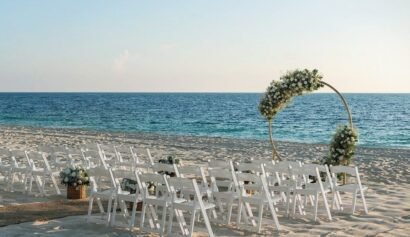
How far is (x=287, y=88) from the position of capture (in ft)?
39.9

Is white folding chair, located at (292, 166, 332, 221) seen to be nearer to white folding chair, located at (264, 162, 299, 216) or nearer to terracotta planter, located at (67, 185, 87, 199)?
white folding chair, located at (264, 162, 299, 216)

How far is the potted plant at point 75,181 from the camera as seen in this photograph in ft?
30.6

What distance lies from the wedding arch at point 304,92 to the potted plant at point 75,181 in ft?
14.6

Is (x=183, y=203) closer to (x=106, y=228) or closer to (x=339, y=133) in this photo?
(x=106, y=228)

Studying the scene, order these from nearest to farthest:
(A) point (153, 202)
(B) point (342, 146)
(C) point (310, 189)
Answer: (A) point (153, 202) < (C) point (310, 189) < (B) point (342, 146)

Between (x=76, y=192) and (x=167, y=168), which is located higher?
(x=167, y=168)

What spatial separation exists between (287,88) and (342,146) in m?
1.78

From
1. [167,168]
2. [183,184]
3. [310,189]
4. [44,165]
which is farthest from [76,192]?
[310,189]

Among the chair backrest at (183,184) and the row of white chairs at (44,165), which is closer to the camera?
the chair backrest at (183,184)

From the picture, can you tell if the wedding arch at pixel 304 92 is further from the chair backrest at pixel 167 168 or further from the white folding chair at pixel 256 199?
the chair backrest at pixel 167 168

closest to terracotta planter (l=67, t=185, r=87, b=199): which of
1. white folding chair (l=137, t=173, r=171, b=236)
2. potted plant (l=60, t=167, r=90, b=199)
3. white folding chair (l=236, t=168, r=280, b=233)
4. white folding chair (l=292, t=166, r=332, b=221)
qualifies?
potted plant (l=60, t=167, r=90, b=199)

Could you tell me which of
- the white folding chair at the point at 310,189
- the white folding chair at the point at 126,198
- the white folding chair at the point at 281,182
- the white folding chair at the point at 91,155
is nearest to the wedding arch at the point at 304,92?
the white folding chair at the point at 281,182

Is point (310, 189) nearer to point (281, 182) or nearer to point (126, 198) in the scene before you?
point (281, 182)

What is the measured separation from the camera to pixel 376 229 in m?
7.68
